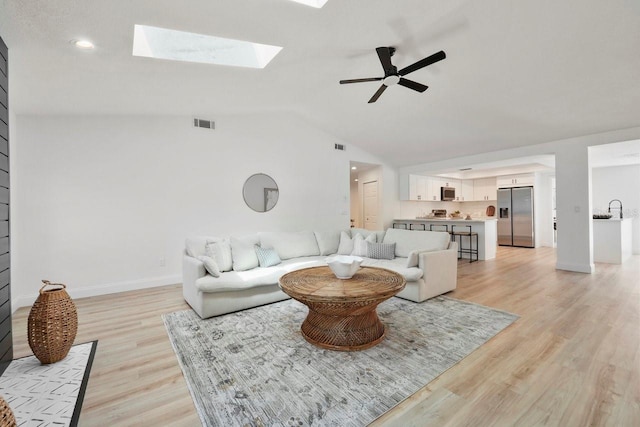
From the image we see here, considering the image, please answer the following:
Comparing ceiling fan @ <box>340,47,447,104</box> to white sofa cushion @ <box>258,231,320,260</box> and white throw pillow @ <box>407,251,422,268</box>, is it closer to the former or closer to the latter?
white throw pillow @ <box>407,251,422,268</box>

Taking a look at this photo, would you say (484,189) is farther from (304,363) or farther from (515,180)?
(304,363)

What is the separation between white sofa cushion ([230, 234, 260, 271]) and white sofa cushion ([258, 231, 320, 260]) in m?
0.40

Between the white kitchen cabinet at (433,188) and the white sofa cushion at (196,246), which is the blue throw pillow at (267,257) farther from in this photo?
the white kitchen cabinet at (433,188)

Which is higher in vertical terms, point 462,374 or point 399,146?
point 399,146

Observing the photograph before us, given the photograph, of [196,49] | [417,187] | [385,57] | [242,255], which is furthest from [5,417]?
[417,187]

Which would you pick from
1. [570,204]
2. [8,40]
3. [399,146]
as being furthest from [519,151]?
[8,40]

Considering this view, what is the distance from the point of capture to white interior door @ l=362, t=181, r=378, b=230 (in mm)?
7633

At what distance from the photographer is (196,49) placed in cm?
291

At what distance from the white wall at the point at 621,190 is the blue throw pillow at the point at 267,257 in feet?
29.3

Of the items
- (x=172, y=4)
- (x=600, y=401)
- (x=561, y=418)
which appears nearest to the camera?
(x=561, y=418)

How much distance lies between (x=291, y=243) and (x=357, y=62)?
2.73 m

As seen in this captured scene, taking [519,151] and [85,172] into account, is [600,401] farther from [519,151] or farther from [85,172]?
[85,172]

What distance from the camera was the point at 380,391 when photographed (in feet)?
5.87

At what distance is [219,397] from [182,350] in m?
0.81
